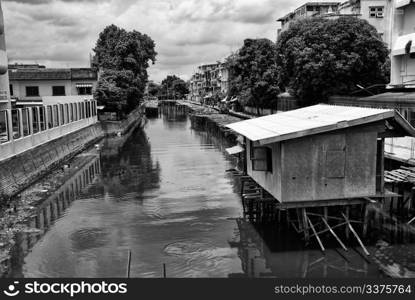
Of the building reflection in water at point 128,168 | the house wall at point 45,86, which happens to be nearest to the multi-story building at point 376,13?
the building reflection in water at point 128,168

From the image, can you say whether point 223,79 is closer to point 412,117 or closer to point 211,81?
point 211,81

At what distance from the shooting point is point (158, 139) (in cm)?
5550

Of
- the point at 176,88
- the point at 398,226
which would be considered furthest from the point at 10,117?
the point at 176,88

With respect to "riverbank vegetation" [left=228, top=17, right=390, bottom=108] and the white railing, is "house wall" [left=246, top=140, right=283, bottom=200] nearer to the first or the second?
the white railing

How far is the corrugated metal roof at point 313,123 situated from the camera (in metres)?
15.6

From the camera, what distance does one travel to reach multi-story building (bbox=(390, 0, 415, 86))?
112ft

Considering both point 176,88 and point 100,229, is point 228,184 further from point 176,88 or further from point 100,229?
point 176,88

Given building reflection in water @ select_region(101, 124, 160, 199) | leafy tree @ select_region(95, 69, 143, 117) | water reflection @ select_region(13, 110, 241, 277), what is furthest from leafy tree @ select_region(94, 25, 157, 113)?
water reflection @ select_region(13, 110, 241, 277)

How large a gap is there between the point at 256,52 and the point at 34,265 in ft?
167

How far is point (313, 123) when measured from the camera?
1677 cm

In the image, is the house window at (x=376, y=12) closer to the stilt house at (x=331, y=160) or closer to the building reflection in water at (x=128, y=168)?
the building reflection in water at (x=128, y=168)

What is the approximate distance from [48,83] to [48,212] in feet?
147

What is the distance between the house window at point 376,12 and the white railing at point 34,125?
33.3m

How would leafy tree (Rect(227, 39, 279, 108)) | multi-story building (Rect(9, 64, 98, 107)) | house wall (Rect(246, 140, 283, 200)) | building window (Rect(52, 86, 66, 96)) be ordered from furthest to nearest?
building window (Rect(52, 86, 66, 96)) → multi-story building (Rect(9, 64, 98, 107)) → leafy tree (Rect(227, 39, 279, 108)) → house wall (Rect(246, 140, 283, 200))
